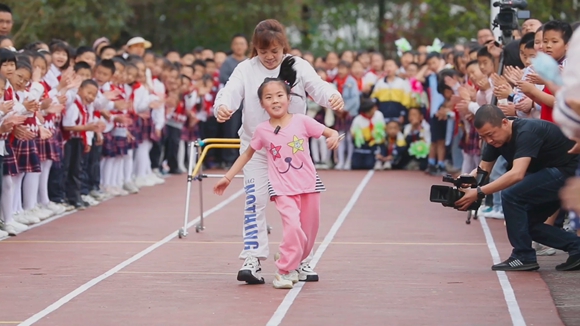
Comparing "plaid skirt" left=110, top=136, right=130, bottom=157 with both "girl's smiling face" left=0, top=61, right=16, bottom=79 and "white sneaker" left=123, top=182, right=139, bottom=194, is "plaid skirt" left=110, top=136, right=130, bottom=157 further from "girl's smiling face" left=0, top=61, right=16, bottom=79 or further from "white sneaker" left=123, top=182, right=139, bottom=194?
"girl's smiling face" left=0, top=61, right=16, bottom=79

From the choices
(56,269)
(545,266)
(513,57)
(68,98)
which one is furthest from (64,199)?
(545,266)

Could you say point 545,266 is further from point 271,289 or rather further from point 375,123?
point 375,123

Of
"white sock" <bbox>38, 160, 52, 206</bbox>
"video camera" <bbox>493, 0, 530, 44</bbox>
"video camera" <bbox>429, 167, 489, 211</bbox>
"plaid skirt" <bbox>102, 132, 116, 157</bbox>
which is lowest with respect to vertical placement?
"white sock" <bbox>38, 160, 52, 206</bbox>

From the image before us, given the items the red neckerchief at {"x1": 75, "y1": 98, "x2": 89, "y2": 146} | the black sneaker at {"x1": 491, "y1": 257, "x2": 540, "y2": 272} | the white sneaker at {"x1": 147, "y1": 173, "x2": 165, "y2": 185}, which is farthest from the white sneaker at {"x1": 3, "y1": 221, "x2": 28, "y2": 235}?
the white sneaker at {"x1": 147, "y1": 173, "x2": 165, "y2": 185}

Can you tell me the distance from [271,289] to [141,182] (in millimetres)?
9423

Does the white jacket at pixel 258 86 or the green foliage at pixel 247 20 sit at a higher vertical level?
the green foliage at pixel 247 20

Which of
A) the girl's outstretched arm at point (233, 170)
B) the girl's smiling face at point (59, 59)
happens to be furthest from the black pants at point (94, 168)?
the girl's outstretched arm at point (233, 170)

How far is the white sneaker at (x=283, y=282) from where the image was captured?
923cm

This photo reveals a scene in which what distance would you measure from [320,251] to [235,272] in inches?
58.0

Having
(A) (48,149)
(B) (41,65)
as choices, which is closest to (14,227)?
(A) (48,149)

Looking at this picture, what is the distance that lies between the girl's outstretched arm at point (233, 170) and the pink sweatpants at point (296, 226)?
374mm

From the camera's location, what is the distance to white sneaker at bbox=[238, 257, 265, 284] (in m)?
9.38

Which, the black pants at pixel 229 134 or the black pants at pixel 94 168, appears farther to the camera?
the black pants at pixel 229 134

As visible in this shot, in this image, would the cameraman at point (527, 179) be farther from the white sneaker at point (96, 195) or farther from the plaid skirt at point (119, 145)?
the plaid skirt at point (119, 145)
